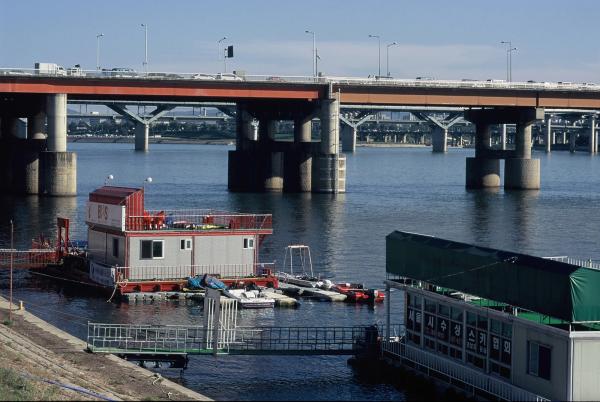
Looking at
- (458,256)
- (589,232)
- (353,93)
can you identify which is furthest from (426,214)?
(458,256)

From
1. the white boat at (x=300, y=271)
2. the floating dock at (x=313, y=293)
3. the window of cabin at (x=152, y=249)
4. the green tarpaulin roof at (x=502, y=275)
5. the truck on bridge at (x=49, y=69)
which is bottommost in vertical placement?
the floating dock at (x=313, y=293)

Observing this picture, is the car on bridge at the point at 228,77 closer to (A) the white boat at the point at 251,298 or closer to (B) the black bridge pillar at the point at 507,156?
(B) the black bridge pillar at the point at 507,156

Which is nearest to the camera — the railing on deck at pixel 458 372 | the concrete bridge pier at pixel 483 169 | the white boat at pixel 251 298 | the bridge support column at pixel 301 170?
the railing on deck at pixel 458 372

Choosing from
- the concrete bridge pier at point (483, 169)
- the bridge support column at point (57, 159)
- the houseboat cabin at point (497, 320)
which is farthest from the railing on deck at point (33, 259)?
the concrete bridge pier at point (483, 169)

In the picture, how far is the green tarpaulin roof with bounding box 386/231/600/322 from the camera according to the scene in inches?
1754

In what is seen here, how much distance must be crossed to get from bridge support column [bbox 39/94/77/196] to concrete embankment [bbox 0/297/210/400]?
289ft

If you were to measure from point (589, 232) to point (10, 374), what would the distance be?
8115 cm

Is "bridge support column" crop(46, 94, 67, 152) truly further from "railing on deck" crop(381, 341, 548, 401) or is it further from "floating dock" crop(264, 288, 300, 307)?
"railing on deck" crop(381, 341, 548, 401)

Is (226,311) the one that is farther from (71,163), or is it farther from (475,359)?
(71,163)

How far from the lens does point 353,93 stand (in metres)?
166

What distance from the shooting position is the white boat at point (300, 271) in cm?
8062

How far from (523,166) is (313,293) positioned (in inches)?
4351

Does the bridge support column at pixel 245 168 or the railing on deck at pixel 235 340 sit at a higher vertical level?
the bridge support column at pixel 245 168

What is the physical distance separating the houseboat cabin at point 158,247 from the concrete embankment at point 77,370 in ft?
49.4
